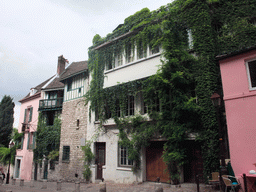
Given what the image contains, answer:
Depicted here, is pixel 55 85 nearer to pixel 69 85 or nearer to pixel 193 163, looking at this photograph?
pixel 69 85

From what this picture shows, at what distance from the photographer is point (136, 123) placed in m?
11.5

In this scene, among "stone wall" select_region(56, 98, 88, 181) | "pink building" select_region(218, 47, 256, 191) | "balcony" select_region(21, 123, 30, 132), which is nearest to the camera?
"pink building" select_region(218, 47, 256, 191)

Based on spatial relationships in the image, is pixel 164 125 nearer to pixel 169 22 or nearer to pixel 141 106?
pixel 141 106

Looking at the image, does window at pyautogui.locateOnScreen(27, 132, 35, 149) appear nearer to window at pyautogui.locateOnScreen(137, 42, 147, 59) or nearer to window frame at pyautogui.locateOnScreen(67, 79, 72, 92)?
window frame at pyautogui.locateOnScreen(67, 79, 72, 92)

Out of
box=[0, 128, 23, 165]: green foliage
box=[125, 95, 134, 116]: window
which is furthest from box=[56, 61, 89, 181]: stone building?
box=[0, 128, 23, 165]: green foliage

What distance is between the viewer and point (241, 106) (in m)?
7.45

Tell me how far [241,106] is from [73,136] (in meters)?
12.1

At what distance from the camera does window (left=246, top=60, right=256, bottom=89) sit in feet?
24.3

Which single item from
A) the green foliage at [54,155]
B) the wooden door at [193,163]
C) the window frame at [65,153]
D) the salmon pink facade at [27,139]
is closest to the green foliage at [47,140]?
the green foliage at [54,155]

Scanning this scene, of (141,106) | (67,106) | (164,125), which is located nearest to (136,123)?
(141,106)

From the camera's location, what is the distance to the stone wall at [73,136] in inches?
588

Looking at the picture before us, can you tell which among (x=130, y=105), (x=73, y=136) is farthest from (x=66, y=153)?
(x=130, y=105)

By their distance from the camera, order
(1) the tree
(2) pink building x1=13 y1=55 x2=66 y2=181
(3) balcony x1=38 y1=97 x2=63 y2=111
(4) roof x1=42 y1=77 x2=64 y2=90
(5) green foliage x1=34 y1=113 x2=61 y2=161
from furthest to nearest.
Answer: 1. (1) the tree
2. (4) roof x1=42 y1=77 x2=64 y2=90
3. (2) pink building x1=13 y1=55 x2=66 y2=181
4. (3) balcony x1=38 y1=97 x2=63 y2=111
5. (5) green foliage x1=34 y1=113 x2=61 y2=161

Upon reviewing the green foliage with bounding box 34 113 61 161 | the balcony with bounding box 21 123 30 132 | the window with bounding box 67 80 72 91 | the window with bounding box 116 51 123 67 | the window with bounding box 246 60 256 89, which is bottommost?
the green foliage with bounding box 34 113 61 161
